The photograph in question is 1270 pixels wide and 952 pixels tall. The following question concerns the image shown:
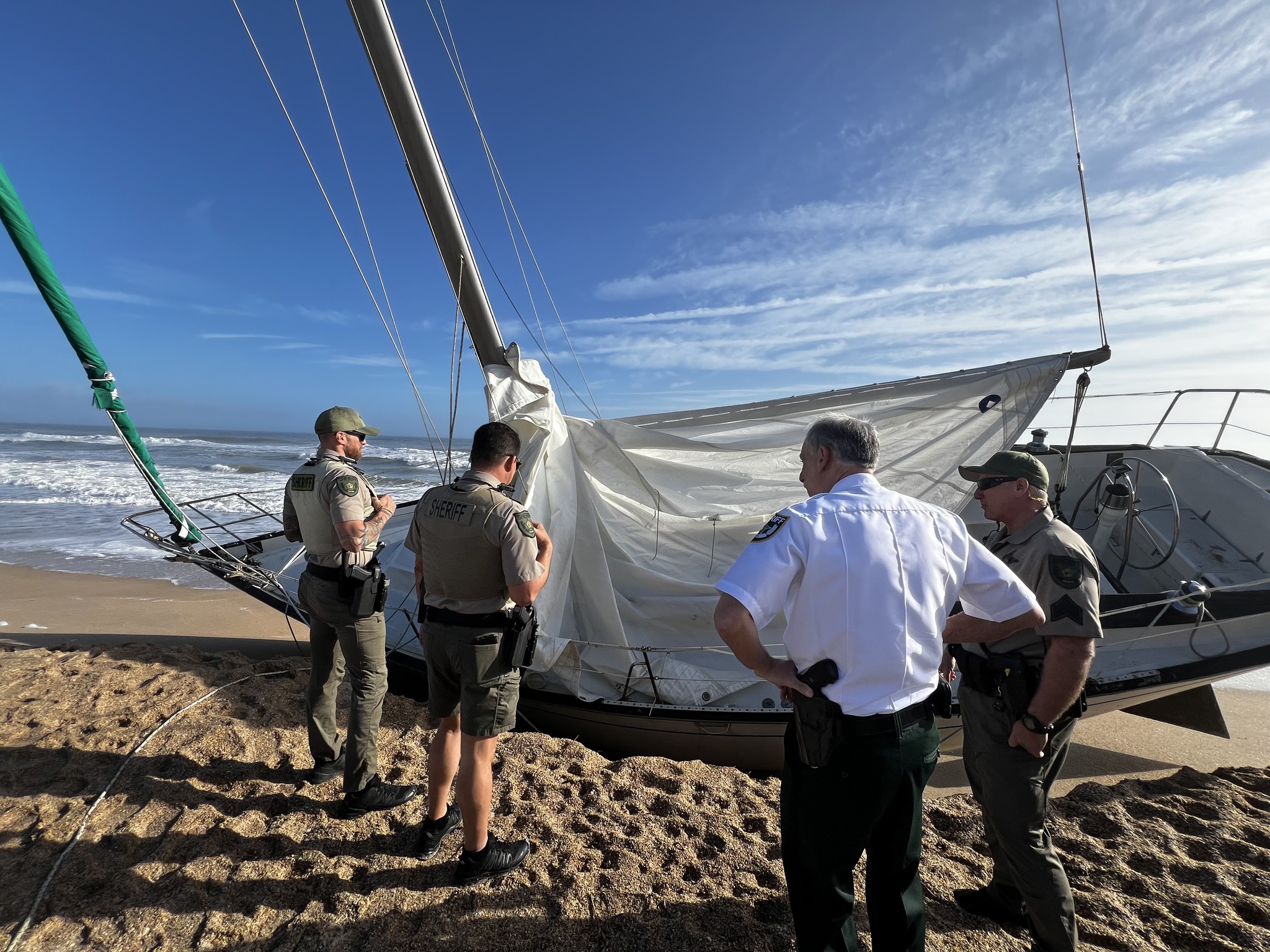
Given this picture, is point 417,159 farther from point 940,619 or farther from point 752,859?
point 752,859

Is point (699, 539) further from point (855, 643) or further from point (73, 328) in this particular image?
point (73, 328)

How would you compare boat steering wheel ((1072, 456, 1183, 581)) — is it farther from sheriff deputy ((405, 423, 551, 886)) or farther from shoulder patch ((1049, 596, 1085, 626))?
sheriff deputy ((405, 423, 551, 886))

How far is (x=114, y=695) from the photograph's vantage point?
3963 millimetres

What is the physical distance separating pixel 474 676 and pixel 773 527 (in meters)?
1.45

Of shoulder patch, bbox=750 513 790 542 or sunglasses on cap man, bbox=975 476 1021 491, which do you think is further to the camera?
sunglasses on cap man, bbox=975 476 1021 491

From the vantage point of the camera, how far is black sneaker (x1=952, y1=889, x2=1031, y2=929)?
2381 mm

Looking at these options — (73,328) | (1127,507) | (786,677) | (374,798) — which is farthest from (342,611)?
(1127,507)

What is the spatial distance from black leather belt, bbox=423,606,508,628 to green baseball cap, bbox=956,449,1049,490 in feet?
6.71

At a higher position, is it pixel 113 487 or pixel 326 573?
pixel 326 573

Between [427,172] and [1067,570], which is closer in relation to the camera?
[1067,570]

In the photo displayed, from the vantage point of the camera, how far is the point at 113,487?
18.6 meters

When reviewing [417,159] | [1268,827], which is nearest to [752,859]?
[1268,827]

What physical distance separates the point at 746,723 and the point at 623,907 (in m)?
1.63

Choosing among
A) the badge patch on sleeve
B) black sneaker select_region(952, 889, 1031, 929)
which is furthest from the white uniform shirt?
black sneaker select_region(952, 889, 1031, 929)
